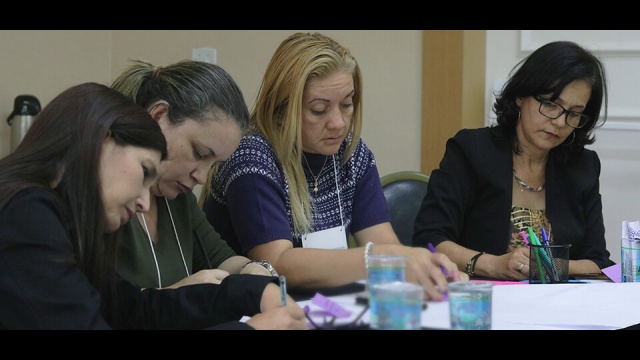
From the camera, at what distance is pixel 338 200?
7.05ft

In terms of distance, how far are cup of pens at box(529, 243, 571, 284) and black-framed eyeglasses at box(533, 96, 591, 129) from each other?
542 millimetres

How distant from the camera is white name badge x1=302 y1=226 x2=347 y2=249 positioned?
1831mm

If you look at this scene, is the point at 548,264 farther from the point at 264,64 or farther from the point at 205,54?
the point at 205,54

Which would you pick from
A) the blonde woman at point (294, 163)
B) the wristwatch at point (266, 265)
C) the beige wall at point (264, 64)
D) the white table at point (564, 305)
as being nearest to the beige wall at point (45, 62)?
the beige wall at point (264, 64)

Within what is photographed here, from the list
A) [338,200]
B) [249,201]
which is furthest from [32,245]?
[338,200]

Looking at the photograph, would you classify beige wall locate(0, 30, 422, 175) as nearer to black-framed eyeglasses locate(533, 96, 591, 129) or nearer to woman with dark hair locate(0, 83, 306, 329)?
black-framed eyeglasses locate(533, 96, 591, 129)

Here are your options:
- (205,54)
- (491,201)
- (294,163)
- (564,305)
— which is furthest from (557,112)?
(205,54)

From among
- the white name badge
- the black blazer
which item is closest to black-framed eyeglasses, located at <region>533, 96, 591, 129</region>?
the black blazer

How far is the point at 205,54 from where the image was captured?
383 cm

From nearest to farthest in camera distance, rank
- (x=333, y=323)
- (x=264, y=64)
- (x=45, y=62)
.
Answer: (x=333, y=323) → (x=45, y=62) → (x=264, y=64)

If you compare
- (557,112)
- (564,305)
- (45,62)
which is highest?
(45,62)

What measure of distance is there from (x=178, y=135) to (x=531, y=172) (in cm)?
111

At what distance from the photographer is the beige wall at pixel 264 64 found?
11.4 feet
